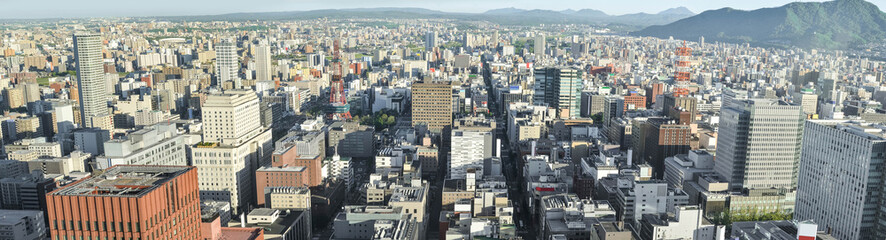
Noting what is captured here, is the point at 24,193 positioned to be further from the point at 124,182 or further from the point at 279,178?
the point at 124,182

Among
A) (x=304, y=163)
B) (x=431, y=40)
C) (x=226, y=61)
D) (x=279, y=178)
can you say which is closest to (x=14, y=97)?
(x=226, y=61)

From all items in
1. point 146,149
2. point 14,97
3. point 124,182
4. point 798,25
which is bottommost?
point 14,97

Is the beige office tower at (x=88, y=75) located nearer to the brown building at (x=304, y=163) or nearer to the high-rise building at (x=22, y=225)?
the high-rise building at (x=22, y=225)

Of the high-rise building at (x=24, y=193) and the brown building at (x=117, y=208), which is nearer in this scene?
the brown building at (x=117, y=208)

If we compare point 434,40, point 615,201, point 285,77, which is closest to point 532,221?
point 615,201

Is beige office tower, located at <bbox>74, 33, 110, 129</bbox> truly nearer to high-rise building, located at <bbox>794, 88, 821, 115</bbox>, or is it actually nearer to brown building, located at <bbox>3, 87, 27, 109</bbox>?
brown building, located at <bbox>3, 87, 27, 109</bbox>

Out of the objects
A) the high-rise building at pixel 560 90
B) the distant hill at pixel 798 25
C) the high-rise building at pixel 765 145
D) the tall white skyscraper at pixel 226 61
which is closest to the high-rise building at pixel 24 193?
the high-rise building at pixel 765 145

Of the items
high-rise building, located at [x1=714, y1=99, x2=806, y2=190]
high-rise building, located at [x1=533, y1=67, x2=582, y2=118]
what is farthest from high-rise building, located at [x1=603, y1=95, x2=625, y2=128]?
high-rise building, located at [x1=714, y1=99, x2=806, y2=190]
